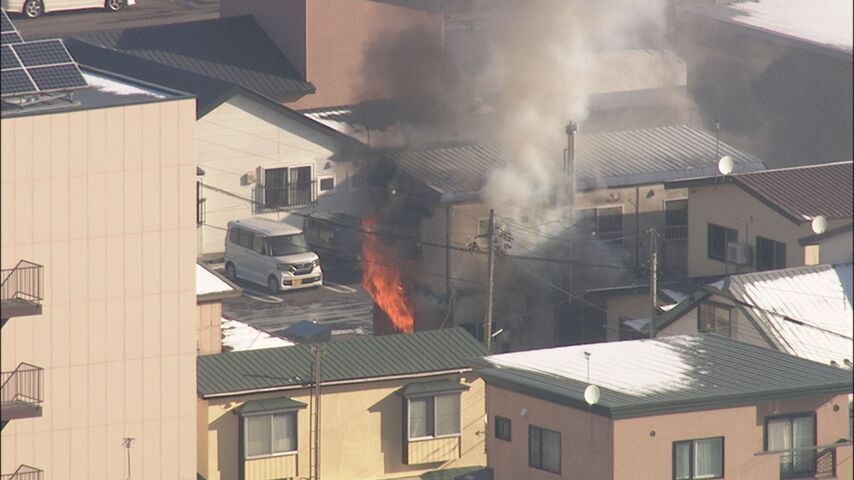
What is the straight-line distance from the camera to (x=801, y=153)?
5712 cm

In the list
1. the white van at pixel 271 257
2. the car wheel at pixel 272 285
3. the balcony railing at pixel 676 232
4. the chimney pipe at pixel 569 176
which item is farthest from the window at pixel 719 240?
the car wheel at pixel 272 285

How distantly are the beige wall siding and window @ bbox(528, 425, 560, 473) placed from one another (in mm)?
70

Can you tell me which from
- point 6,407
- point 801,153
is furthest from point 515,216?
point 6,407

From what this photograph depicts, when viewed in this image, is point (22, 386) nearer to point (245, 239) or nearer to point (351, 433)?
point (351, 433)

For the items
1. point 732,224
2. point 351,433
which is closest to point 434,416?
point 351,433

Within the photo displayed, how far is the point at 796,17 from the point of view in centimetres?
5909

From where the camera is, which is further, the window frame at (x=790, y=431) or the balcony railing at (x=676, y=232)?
the balcony railing at (x=676, y=232)

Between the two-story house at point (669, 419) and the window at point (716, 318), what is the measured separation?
303 cm

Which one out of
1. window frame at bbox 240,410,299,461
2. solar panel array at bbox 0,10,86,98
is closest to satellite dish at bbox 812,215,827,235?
window frame at bbox 240,410,299,461

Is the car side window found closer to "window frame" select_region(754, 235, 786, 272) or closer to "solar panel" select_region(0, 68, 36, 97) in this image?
"window frame" select_region(754, 235, 786, 272)

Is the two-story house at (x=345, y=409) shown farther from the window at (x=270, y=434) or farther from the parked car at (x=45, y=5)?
the parked car at (x=45, y=5)

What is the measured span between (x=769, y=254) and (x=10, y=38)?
604 inches

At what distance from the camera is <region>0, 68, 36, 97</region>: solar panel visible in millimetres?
36500

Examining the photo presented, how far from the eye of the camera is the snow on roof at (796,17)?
5109 cm
